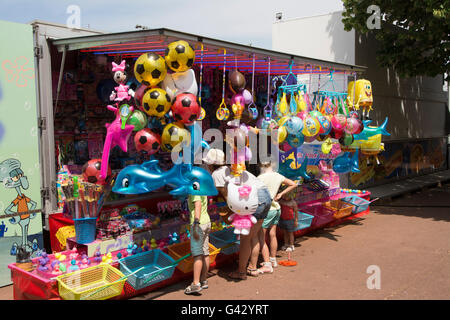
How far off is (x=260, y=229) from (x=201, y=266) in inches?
42.3

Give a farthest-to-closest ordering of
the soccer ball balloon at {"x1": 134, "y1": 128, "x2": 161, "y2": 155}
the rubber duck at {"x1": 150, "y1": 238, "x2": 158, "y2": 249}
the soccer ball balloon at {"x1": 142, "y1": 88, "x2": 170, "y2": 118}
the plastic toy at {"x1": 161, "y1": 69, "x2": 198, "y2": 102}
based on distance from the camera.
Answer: the rubber duck at {"x1": 150, "y1": 238, "x2": 158, "y2": 249}, the plastic toy at {"x1": 161, "y1": 69, "x2": 198, "y2": 102}, the soccer ball balloon at {"x1": 134, "y1": 128, "x2": 161, "y2": 155}, the soccer ball balloon at {"x1": 142, "y1": 88, "x2": 170, "y2": 118}

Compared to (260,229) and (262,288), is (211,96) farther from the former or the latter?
(262,288)

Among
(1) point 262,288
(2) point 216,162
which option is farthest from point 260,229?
(2) point 216,162

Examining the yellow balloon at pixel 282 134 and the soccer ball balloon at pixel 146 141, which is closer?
the soccer ball balloon at pixel 146 141

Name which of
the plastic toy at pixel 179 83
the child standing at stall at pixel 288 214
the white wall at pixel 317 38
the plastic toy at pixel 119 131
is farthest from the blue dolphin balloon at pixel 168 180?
the white wall at pixel 317 38

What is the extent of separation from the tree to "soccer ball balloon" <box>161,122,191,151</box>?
23.8 ft

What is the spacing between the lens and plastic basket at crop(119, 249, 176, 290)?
197 inches

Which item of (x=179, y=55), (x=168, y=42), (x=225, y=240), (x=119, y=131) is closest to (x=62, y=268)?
(x=119, y=131)

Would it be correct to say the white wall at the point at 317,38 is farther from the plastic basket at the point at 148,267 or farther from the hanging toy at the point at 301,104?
the plastic basket at the point at 148,267

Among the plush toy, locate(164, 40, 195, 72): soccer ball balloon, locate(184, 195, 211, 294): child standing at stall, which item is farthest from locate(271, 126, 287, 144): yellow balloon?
locate(164, 40, 195, 72): soccer ball balloon

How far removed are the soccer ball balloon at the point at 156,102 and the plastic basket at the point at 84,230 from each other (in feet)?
5.23

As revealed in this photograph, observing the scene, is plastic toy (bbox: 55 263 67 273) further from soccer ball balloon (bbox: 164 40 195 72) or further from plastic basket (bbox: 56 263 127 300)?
soccer ball balloon (bbox: 164 40 195 72)

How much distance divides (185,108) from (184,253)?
2072mm

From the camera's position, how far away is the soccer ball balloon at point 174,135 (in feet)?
16.1
